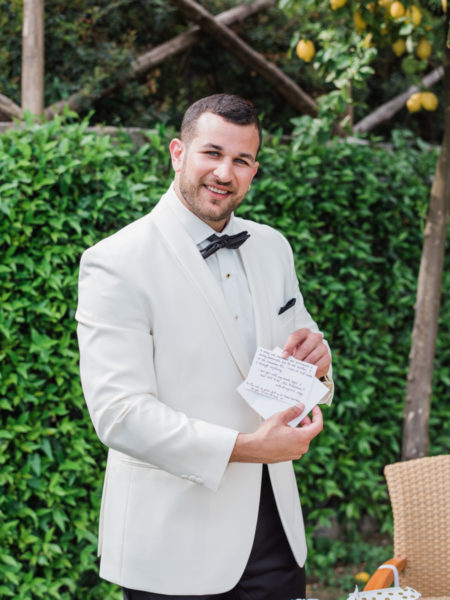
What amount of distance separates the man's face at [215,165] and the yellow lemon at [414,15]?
196cm

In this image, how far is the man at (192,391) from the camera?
1.54 meters

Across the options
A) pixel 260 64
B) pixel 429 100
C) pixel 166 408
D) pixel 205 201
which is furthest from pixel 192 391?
pixel 260 64

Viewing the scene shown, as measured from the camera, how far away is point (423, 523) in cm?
221

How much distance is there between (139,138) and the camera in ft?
11.3

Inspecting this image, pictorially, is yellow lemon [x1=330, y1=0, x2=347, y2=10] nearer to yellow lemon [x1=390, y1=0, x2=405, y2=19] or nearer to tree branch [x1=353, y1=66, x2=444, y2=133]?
yellow lemon [x1=390, y1=0, x2=405, y2=19]

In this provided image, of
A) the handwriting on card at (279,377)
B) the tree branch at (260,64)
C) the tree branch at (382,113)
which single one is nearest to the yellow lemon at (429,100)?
the tree branch at (382,113)

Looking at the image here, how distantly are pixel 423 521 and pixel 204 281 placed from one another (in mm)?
1181

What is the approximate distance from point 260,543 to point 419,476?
2.39ft

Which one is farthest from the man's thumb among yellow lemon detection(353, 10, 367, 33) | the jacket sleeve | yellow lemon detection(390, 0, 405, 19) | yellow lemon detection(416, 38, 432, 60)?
yellow lemon detection(416, 38, 432, 60)

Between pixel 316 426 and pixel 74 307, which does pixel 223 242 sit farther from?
pixel 74 307

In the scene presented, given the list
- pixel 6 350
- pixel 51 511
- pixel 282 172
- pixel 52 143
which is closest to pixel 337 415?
pixel 282 172

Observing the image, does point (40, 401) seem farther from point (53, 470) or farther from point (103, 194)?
point (103, 194)

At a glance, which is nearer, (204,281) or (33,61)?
(204,281)

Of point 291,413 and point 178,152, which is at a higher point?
point 178,152
